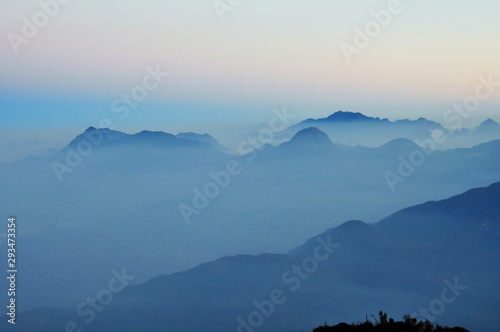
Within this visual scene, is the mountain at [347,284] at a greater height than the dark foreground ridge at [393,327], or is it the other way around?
the mountain at [347,284]

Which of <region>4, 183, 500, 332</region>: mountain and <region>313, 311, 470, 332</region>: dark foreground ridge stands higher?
<region>4, 183, 500, 332</region>: mountain

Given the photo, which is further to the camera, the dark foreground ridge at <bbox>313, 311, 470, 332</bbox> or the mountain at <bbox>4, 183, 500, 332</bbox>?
the mountain at <bbox>4, 183, 500, 332</bbox>

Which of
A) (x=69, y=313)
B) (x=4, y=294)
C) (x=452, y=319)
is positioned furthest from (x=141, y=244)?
(x=452, y=319)

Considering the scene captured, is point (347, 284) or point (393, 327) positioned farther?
point (347, 284)

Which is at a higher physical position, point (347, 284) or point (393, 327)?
point (347, 284)

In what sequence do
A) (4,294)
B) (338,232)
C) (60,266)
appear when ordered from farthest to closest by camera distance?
(60,266) < (4,294) < (338,232)

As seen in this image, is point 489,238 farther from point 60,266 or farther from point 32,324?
point 60,266

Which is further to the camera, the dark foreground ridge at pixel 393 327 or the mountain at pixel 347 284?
the mountain at pixel 347 284

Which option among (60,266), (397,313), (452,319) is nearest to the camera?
(452,319)
